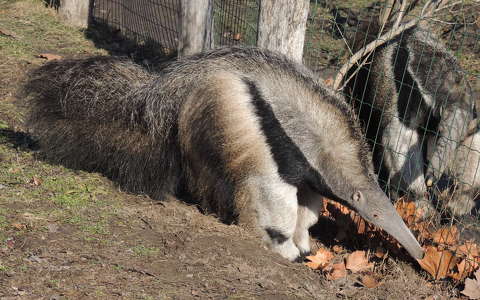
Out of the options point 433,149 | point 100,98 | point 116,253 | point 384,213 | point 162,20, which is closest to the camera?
point 116,253

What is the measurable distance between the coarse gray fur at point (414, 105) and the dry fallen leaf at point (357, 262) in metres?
0.95

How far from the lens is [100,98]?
16.5 ft

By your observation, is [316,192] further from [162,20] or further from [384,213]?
[162,20]

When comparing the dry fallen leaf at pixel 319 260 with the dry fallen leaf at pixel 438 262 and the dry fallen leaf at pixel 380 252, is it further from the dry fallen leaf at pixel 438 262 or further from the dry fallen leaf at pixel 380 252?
the dry fallen leaf at pixel 438 262

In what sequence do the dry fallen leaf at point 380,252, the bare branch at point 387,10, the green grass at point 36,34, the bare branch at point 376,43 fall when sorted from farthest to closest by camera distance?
the green grass at point 36,34, the bare branch at point 387,10, the bare branch at point 376,43, the dry fallen leaf at point 380,252

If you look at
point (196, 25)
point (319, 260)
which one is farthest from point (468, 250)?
point (196, 25)

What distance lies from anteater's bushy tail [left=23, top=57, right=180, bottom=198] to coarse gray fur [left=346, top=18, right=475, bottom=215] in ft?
7.01

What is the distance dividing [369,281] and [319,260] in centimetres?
44

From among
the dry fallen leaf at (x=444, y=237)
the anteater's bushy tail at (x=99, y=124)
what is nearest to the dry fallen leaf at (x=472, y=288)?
the dry fallen leaf at (x=444, y=237)

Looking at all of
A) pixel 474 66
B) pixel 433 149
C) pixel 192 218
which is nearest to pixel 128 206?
pixel 192 218

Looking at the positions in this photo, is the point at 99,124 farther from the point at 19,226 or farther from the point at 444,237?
the point at 444,237

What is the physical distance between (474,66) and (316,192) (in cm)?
609

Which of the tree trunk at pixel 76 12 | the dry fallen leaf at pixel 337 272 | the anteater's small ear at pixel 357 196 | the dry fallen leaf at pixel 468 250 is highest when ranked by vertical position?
the tree trunk at pixel 76 12

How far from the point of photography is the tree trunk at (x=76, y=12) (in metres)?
9.79
